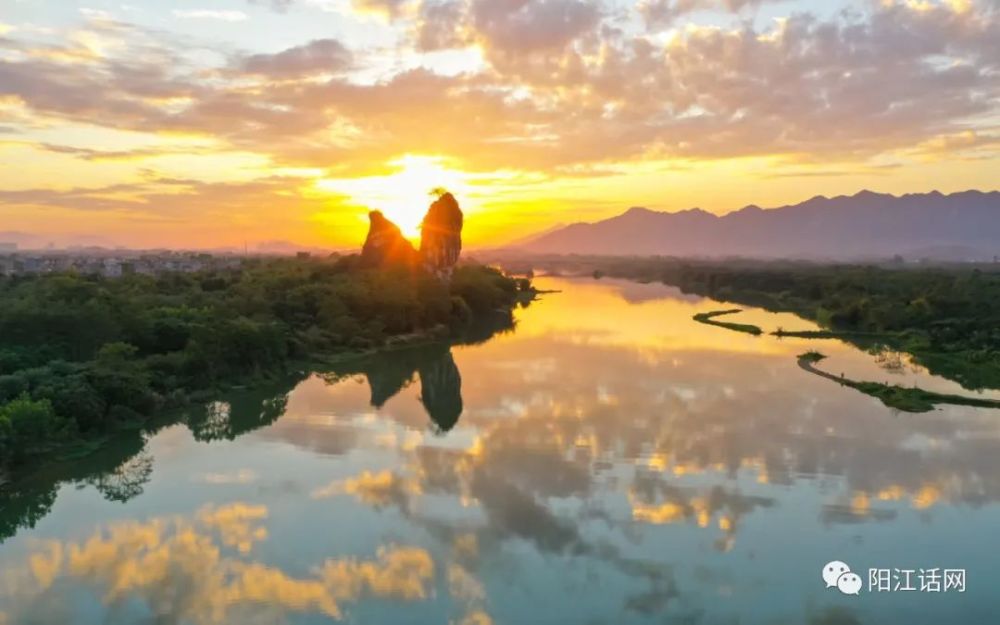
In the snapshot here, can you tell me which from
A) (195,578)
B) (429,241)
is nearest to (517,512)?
(195,578)

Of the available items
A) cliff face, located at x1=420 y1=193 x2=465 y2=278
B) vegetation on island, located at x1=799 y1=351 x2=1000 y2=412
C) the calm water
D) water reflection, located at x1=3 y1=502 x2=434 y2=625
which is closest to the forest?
the calm water

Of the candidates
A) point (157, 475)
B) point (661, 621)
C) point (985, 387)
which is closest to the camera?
point (661, 621)

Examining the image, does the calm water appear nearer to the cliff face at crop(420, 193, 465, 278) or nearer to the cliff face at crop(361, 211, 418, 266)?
the cliff face at crop(420, 193, 465, 278)

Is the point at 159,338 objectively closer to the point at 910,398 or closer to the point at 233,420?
the point at 233,420

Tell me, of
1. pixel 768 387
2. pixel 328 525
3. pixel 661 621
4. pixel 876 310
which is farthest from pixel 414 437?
pixel 876 310

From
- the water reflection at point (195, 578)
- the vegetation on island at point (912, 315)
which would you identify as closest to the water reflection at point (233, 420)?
the water reflection at point (195, 578)

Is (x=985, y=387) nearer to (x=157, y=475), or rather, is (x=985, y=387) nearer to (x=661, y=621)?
(x=661, y=621)

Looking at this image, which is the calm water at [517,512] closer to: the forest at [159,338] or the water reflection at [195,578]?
the water reflection at [195,578]
